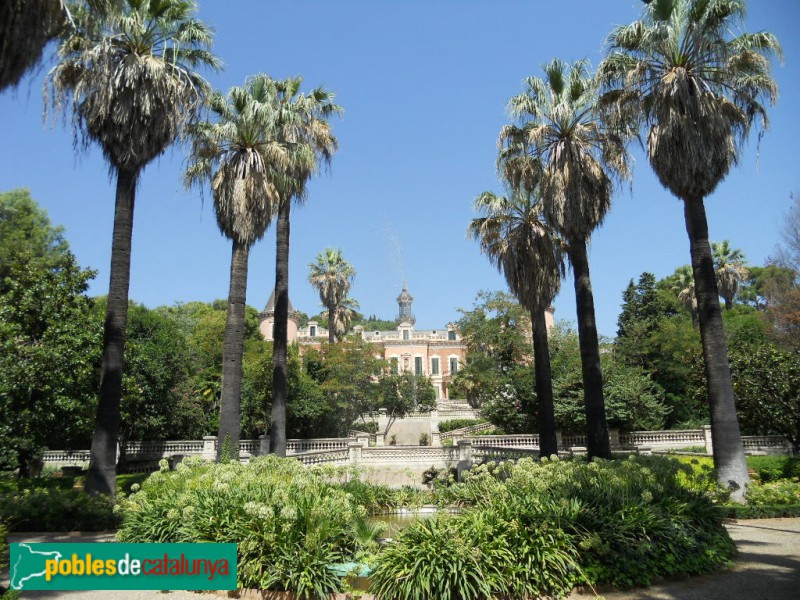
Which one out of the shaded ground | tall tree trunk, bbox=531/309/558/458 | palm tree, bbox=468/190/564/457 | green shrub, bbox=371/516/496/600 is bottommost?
the shaded ground

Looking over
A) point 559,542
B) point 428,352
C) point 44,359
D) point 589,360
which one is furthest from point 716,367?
point 428,352

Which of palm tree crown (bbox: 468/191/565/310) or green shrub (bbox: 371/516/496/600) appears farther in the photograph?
palm tree crown (bbox: 468/191/565/310)

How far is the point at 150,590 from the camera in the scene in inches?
301

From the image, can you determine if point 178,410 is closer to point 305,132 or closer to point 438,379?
point 305,132

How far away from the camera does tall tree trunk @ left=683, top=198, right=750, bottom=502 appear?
1330 cm

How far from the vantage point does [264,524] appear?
810 centimetres

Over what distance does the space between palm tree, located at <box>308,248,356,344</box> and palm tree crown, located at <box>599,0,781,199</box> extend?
38.5 m

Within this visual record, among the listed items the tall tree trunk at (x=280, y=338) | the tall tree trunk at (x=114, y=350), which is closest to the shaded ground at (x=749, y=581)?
the tall tree trunk at (x=114, y=350)

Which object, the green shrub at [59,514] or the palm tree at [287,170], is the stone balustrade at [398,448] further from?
the green shrub at [59,514]

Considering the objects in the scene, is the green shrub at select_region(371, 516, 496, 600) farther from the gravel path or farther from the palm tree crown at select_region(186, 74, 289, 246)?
the palm tree crown at select_region(186, 74, 289, 246)

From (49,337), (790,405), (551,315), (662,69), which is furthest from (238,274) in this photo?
(551,315)

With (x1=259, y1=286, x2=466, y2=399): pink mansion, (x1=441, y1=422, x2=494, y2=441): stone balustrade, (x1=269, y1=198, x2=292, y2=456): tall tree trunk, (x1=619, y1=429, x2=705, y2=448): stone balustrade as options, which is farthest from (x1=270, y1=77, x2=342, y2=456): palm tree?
(x1=259, y1=286, x2=466, y2=399): pink mansion

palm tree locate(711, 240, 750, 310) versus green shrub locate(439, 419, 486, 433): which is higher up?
palm tree locate(711, 240, 750, 310)

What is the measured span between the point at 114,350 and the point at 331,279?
37.7 m
